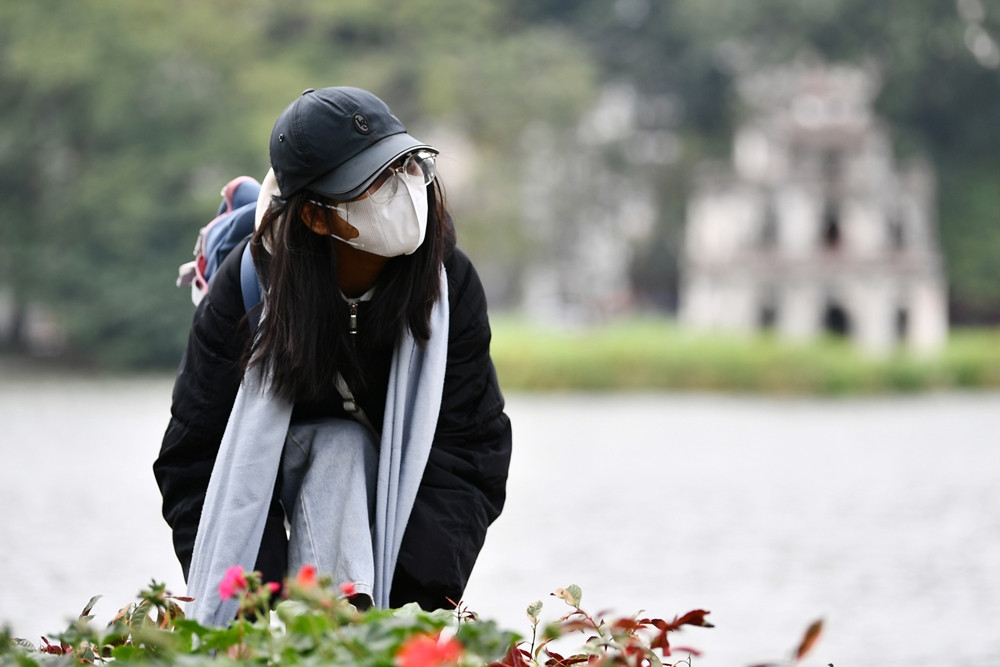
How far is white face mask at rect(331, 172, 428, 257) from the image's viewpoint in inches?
102

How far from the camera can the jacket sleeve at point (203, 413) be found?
272cm

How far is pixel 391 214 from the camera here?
2582 mm

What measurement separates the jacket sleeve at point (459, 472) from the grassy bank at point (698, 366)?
23325 millimetres

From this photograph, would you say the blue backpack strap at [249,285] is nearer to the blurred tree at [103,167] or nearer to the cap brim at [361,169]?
the cap brim at [361,169]

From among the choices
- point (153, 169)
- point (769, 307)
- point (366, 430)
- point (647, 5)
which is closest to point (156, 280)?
point (153, 169)

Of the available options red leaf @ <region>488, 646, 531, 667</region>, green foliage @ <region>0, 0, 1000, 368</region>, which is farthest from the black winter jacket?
green foliage @ <region>0, 0, 1000, 368</region>

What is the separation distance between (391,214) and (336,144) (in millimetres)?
142

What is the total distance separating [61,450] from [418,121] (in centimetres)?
2403

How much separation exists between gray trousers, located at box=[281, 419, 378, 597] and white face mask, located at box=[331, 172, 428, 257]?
14.6 inches

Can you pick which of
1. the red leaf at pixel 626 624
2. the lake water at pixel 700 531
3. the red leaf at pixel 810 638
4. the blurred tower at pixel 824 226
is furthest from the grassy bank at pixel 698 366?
the red leaf at pixel 810 638

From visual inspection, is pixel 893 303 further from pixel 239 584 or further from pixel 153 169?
pixel 239 584

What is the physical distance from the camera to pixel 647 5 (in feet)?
142

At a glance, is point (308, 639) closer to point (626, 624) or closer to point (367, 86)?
point (626, 624)

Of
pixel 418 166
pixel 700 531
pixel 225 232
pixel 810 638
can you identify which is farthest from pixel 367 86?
pixel 810 638
